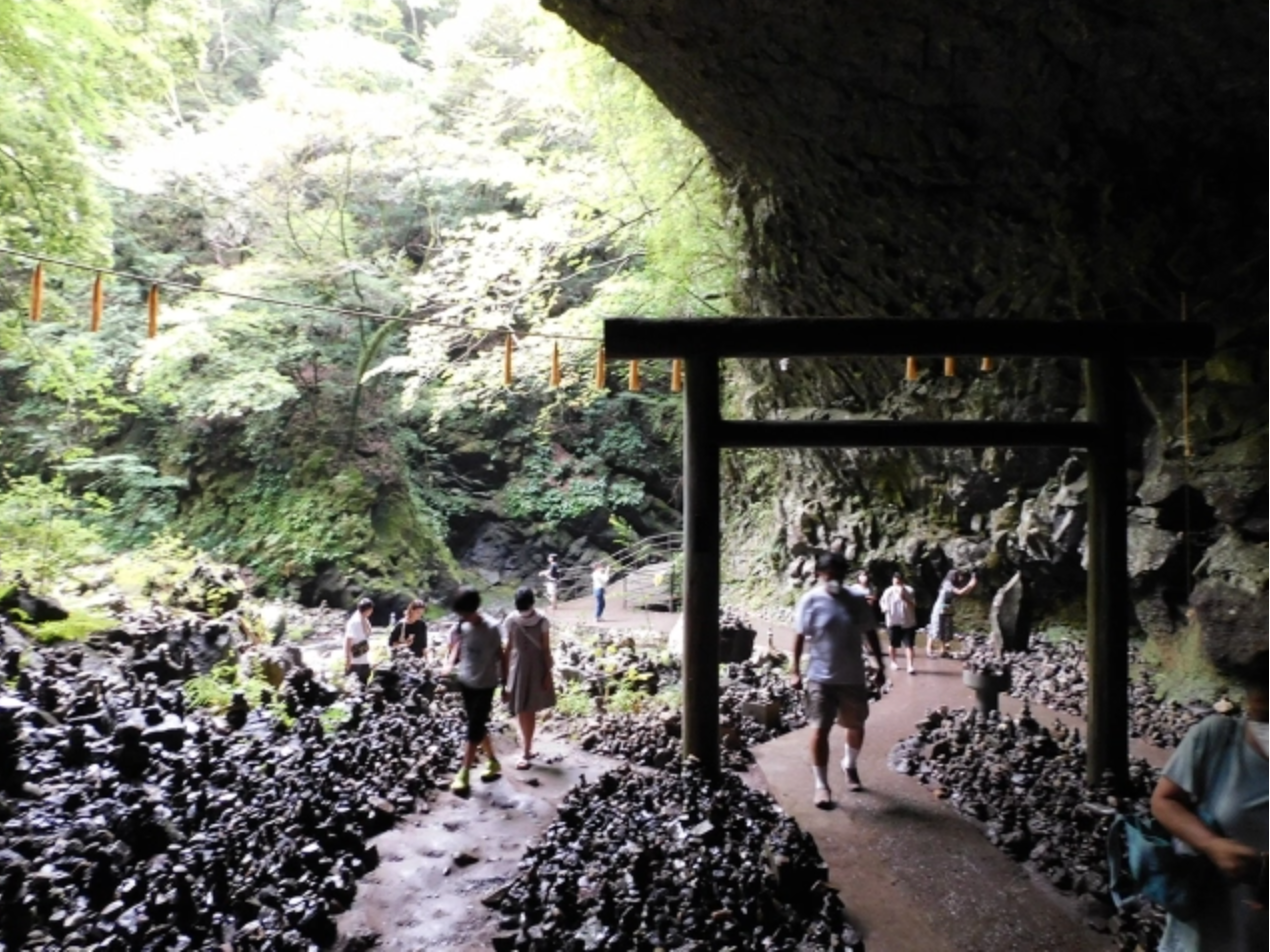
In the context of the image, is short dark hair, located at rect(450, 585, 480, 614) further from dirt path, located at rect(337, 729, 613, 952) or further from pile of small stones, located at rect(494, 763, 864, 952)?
pile of small stones, located at rect(494, 763, 864, 952)

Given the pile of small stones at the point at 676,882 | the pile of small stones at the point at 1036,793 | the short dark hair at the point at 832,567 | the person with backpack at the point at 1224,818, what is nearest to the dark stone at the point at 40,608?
the pile of small stones at the point at 676,882

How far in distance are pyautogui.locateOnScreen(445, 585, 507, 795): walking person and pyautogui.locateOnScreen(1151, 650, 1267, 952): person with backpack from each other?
421 cm

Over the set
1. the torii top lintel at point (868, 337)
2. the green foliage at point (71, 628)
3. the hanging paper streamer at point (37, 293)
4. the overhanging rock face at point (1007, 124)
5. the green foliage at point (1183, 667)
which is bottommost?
the green foliage at point (1183, 667)

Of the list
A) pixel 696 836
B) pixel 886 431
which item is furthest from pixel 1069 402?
pixel 696 836

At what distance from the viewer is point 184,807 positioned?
473 cm

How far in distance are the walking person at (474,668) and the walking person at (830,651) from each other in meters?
2.13

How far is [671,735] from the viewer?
708cm

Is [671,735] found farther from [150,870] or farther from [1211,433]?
[1211,433]

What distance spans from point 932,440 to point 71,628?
7.88m

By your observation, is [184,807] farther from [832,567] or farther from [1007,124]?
[1007,124]

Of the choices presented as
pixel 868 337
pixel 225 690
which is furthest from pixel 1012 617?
pixel 225 690

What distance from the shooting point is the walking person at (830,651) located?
5043 mm

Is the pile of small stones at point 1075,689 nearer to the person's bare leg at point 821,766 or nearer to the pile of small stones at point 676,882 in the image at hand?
the person's bare leg at point 821,766

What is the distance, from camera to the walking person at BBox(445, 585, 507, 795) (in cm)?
564
